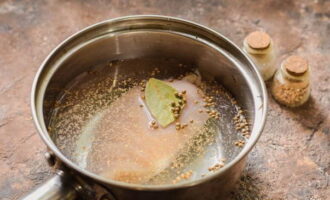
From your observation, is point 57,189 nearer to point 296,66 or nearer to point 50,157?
point 50,157

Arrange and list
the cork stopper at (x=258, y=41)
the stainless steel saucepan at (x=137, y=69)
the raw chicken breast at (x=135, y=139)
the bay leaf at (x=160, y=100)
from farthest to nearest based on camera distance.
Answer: the cork stopper at (x=258, y=41) → the bay leaf at (x=160, y=100) → the raw chicken breast at (x=135, y=139) → the stainless steel saucepan at (x=137, y=69)

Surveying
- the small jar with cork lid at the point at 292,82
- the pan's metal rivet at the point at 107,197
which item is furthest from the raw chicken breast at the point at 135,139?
the small jar with cork lid at the point at 292,82

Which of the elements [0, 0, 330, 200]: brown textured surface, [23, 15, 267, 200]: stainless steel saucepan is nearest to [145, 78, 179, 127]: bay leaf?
[23, 15, 267, 200]: stainless steel saucepan

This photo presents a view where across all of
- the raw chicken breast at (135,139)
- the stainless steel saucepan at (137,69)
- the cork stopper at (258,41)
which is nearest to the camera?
the stainless steel saucepan at (137,69)

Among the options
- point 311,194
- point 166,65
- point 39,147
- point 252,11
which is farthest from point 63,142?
point 252,11

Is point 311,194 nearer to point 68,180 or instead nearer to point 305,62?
point 305,62

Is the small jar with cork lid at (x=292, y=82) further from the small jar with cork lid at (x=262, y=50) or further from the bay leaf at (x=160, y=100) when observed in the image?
the bay leaf at (x=160, y=100)
